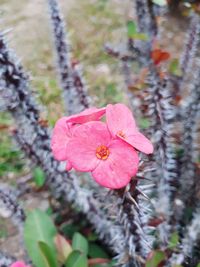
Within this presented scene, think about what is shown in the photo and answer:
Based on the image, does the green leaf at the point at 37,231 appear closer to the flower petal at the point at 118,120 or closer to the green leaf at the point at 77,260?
the green leaf at the point at 77,260

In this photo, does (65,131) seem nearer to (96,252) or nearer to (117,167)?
(117,167)

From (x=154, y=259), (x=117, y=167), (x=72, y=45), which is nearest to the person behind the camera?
(x=117, y=167)

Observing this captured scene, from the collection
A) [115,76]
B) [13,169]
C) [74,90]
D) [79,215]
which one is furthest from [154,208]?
[115,76]

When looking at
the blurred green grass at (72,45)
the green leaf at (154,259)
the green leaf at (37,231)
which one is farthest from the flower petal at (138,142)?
the blurred green grass at (72,45)

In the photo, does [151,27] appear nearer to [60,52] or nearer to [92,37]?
[60,52]

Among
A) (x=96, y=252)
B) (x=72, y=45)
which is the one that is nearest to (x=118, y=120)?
(x=96, y=252)

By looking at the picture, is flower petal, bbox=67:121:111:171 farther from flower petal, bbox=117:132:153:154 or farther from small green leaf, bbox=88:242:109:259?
small green leaf, bbox=88:242:109:259

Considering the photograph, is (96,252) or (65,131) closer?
(65,131)
